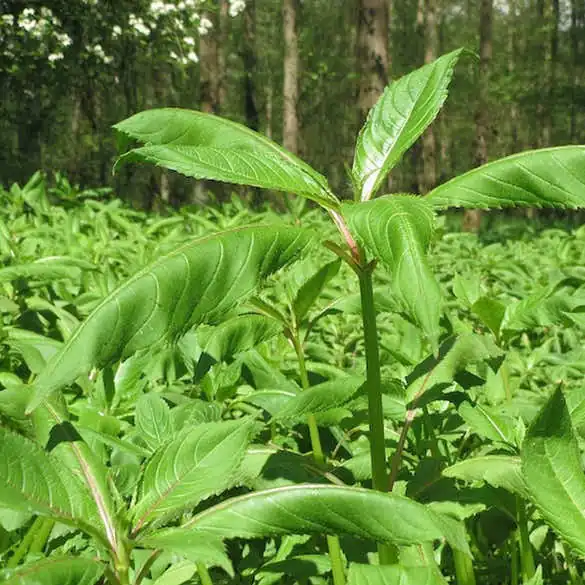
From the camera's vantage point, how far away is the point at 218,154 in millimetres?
1045

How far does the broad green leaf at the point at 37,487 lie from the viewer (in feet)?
3.06

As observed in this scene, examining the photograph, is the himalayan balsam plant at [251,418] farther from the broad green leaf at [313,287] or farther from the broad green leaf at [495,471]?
the broad green leaf at [313,287]

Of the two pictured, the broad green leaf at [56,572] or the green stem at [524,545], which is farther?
the green stem at [524,545]

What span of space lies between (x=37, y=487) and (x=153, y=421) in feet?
1.73

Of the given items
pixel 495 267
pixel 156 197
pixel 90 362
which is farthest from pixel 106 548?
pixel 156 197

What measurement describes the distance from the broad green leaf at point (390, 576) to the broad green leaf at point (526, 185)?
45 centimetres

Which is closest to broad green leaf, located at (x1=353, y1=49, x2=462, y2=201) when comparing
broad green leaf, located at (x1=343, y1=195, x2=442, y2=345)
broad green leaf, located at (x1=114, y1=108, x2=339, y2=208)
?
broad green leaf, located at (x1=114, y1=108, x2=339, y2=208)

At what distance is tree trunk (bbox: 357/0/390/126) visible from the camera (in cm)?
1039

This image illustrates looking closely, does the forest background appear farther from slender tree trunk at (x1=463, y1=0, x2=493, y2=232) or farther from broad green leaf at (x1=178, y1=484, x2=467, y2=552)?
broad green leaf at (x1=178, y1=484, x2=467, y2=552)

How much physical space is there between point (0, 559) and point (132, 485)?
0.29 metres

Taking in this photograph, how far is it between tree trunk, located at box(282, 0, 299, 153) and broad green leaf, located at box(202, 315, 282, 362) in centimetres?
1801

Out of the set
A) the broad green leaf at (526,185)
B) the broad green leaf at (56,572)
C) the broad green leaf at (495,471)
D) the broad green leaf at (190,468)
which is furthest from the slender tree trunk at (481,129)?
the broad green leaf at (56,572)

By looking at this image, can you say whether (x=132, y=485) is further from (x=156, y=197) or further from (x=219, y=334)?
(x=156, y=197)

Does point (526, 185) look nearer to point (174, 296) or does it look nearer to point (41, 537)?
point (174, 296)
